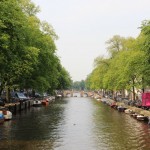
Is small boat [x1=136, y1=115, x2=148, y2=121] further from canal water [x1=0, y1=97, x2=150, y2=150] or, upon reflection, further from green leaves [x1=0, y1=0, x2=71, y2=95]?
green leaves [x1=0, y1=0, x2=71, y2=95]

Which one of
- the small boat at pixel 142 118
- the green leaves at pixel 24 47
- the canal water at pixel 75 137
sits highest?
the green leaves at pixel 24 47

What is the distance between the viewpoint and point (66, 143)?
113ft

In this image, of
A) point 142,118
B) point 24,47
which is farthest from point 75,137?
point 142,118

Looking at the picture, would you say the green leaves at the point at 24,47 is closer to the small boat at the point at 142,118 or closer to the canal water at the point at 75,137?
the canal water at the point at 75,137

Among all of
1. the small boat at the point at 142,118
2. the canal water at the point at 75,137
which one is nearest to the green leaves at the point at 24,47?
the canal water at the point at 75,137

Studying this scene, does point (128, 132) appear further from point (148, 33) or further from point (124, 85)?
point (124, 85)

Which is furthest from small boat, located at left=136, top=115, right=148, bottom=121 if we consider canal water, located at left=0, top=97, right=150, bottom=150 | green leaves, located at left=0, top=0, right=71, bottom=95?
green leaves, located at left=0, top=0, right=71, bottom=95

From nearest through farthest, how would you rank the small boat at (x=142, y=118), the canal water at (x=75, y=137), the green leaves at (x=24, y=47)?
the canal water at (x=75, y=137), the green leaves at (x=24, y=47), the small boat at (x=142, y=118)

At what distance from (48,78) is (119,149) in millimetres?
51839

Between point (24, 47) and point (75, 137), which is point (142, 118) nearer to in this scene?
point (75, 137)

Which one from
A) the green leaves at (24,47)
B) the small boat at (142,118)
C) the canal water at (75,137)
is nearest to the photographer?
the canal water at (75,137)

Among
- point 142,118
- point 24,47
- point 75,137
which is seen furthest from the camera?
point 142,118

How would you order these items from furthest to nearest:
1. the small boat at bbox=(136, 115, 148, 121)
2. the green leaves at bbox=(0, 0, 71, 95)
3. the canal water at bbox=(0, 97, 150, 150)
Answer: the small boat at bbox=(136, 115, 148, 121)
the green leaves at bbox=(0, 0, 71, 95)
the canal water at bbox=(0, 97, 150, 150)

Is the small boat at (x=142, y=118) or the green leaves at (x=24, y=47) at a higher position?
the green leaves at (x=24, y=47)
